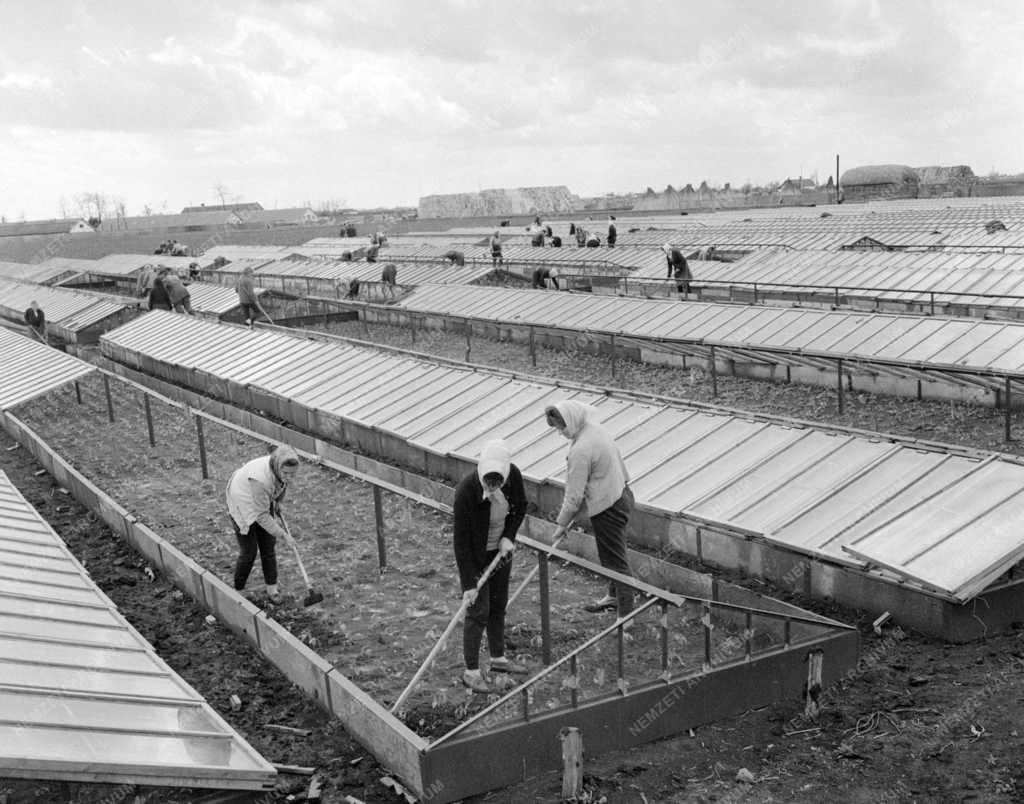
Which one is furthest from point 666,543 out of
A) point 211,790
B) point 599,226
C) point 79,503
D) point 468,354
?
point 599,226

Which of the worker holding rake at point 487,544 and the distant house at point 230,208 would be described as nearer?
the worker holding rake at point 487,544

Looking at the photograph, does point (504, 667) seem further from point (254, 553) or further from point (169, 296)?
point (169, 296)

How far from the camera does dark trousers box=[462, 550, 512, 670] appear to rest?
9688 millimetres

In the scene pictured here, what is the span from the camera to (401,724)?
8.77 metres

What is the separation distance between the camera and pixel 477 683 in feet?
32.2

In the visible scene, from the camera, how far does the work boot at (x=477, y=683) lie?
9789mm

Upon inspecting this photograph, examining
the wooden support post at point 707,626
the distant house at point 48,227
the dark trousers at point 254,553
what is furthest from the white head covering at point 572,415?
the distant house at point 48,227

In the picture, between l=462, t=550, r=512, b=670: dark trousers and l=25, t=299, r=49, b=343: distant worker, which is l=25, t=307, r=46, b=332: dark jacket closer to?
l=25, t=299, r=49, b=343: distant worker

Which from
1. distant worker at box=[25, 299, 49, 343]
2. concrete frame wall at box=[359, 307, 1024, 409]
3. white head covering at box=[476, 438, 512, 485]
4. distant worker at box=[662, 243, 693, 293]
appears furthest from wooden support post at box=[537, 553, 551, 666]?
distant worker at box=[25, 299, 49, 343]

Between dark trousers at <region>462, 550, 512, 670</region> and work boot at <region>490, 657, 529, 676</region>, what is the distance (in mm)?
168

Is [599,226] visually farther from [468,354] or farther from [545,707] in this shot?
[545,707]

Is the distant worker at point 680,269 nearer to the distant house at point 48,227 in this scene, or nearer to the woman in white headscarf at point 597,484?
the woman in white headscarf at point 597,484

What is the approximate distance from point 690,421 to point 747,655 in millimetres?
6518

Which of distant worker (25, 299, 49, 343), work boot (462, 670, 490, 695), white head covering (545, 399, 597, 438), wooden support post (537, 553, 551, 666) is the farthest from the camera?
distant worker (25, 299, 49, 343)
